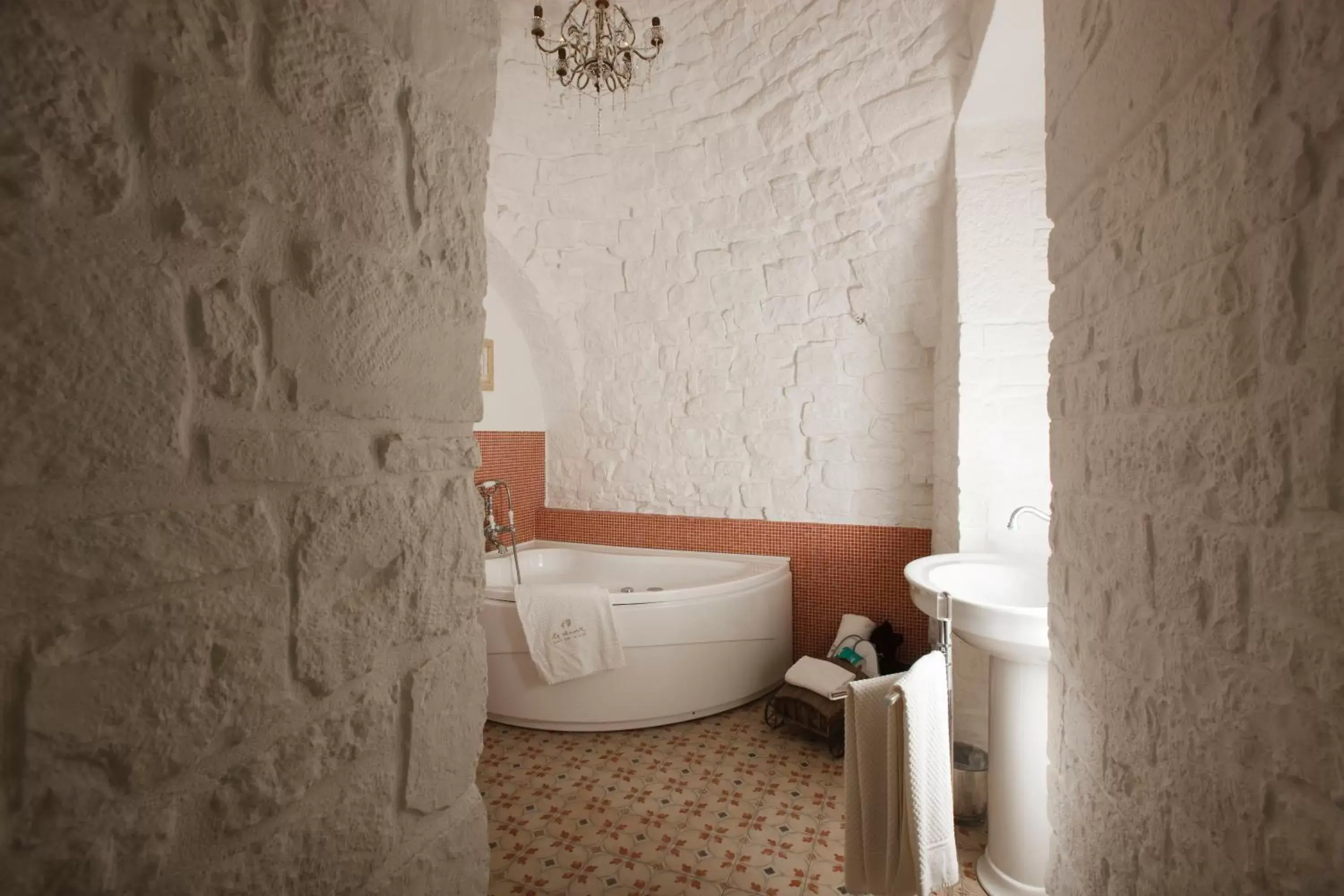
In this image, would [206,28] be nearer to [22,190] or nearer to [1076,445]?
[22,190]

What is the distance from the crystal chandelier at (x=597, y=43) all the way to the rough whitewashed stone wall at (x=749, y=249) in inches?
7.7

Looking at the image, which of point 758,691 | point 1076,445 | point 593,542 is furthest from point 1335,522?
point 593,542

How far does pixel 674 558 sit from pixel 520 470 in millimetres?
1086

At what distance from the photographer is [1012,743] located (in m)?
1.99

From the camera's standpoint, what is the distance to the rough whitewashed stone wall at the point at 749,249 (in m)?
2.94

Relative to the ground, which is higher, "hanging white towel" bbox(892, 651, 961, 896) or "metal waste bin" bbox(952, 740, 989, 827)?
"hanging white towel" bbox(892, 651, 961, 896)

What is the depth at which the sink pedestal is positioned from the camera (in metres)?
1.96

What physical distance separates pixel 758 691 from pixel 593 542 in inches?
54.3

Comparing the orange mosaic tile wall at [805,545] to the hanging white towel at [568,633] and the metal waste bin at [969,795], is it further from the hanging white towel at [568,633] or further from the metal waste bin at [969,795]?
the metal waste bin at [969,795]

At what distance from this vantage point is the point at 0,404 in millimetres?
472

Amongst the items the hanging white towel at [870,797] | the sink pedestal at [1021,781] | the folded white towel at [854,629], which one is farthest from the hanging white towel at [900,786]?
the folded white towel at [854,629]

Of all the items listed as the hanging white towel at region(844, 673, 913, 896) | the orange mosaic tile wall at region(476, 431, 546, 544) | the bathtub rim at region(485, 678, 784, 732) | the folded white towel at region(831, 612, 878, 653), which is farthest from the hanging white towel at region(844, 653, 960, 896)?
the orange mosaic tile wall at region(476, 431, 546, 544)

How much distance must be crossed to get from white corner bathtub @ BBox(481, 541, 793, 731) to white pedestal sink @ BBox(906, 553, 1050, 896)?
128 centimetres

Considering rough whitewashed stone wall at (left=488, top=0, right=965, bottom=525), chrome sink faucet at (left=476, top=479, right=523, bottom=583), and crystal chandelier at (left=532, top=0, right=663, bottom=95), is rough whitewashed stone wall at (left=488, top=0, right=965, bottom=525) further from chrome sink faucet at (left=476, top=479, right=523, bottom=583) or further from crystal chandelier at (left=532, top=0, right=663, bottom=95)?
chrome sink faucet at (left=476, top=479, right=523, bottom=583)
